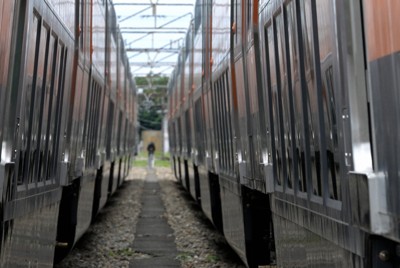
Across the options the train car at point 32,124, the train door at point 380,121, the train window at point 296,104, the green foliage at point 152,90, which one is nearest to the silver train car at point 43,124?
the train car at point 32,124

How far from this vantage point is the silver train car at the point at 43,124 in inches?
120

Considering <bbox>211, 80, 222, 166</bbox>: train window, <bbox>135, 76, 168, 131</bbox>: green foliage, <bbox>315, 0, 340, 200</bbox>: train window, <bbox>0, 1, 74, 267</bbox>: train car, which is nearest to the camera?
<bbox>315, 0, 340, 200</bbox>: train window

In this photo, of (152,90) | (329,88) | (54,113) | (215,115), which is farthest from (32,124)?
(152,90)

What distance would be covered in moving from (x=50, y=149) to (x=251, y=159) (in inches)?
66.7

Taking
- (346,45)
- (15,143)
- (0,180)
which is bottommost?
(0,180)

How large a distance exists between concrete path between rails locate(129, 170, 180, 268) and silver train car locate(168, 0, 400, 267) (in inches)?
70.5

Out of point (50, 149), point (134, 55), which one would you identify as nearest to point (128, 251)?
point (50, 149)

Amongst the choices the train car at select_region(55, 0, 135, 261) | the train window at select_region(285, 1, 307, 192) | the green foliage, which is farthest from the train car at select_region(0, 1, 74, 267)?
the green foliage

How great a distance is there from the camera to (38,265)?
4152mm

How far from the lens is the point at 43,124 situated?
4.18 metres

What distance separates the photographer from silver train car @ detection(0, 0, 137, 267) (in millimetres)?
3057

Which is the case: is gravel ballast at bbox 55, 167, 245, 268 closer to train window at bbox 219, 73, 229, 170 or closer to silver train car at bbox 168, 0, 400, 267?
train window at bbox 219, 73, 229, 170

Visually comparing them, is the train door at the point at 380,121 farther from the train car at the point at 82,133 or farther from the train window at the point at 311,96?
the train car at the point at 82,133

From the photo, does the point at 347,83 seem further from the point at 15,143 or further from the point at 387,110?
the point at 15,143
